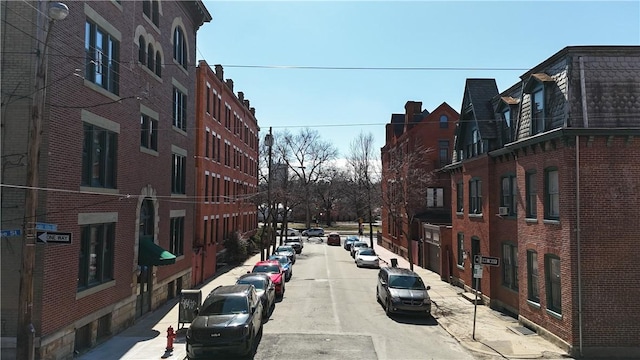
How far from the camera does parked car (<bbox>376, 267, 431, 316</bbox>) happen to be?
1836cm

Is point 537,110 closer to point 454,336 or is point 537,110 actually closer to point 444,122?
point 454,336

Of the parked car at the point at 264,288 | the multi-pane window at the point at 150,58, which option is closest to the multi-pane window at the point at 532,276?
the parked car at the point at 264,288

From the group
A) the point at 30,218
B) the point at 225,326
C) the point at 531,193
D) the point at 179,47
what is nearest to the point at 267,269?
the point at 225,326

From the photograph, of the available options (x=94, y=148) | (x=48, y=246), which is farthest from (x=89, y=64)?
(x=48, y=246)

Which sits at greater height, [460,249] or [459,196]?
[459,196]

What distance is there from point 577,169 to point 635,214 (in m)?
2.22

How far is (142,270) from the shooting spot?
18.0 metres

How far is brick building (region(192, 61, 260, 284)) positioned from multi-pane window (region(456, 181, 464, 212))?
15.1 meters

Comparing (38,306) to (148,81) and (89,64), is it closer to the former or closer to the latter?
(89,64)

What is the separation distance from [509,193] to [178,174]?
51.3ft

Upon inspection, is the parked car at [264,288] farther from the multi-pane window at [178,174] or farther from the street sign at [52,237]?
the street sign at [52,237]

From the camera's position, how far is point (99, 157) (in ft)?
48.2

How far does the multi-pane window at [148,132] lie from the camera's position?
60.3ft

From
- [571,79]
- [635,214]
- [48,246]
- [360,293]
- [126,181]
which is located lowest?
[360,293]
